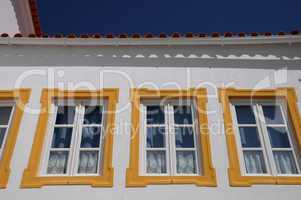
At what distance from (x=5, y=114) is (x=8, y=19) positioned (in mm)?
5096

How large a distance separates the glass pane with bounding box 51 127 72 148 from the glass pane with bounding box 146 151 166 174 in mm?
1572

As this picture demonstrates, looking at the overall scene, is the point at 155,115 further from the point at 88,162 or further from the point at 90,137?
the point at 88,162

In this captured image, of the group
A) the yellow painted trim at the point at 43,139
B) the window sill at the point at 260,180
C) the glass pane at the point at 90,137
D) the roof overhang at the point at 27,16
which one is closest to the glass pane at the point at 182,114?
the yellow painted trim at the point at 43,139

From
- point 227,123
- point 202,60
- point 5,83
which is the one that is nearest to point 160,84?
point 202,60

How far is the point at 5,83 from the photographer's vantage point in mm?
7750

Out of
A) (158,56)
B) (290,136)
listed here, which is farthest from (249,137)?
(158,56)

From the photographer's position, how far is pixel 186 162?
6707 mm

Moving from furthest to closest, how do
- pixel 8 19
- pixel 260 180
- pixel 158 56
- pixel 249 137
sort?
pixel 8 19 → pixel 158 56 → pixel 249 137 → pixel 260 180

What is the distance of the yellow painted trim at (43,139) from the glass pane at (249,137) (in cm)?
251

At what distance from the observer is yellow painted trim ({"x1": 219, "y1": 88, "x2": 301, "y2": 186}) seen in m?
6.27

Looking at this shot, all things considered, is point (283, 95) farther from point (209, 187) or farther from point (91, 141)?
point (91, 141)

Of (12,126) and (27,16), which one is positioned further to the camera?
(27,16)

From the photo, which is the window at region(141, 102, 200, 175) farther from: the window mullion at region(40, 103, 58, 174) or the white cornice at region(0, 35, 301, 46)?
the window mullion at region(40, 103, 58, 174)

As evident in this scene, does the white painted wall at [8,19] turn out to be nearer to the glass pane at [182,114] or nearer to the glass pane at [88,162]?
the glass pane at [88,162]
